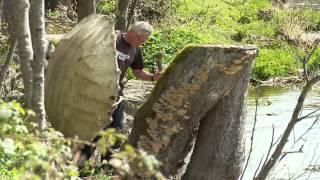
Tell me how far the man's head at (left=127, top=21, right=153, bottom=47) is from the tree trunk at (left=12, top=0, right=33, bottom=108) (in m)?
2.22

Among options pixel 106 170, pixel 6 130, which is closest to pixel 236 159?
pixel 106 170

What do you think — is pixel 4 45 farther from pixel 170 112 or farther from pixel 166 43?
pixel 170 112

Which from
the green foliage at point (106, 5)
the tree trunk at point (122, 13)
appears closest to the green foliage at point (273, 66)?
the green foliage at point (106, 5)

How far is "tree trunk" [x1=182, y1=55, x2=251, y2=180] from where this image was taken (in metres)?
6.17

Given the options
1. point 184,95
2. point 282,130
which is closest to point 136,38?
point 184,95

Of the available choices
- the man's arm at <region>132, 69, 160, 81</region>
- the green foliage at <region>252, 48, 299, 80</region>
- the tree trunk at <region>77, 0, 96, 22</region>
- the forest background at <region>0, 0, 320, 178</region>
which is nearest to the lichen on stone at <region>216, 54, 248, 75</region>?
the man's arm at <region>132, 69, 160, 81</region>

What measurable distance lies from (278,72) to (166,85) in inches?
453

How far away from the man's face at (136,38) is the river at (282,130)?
2350 mm

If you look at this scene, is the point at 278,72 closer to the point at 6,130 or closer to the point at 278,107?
the point at 278,107

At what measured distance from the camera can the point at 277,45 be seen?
19.3 m

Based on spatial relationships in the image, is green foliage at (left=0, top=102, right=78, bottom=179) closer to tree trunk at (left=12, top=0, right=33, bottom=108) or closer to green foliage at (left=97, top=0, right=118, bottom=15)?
tree trunk at (left=12, top=0, right=33, bottom=108)

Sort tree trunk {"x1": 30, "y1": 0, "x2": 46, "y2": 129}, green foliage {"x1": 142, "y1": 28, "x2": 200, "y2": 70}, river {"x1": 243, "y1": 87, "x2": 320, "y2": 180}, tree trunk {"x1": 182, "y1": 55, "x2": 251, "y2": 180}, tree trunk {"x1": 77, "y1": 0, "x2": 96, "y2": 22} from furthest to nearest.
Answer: green foliage {"x1": 142, "y1": 28, "x2": 200, "y2": 70} → tree trunk {"x1": 77, "y1": 0, "x2": 96, "y2": 22} → river {"x1": 243, "y1": 87, "x2": 320, "y2": 180} → tree trunk {"x1": 182, "y1": 55, "x2": 251, "y2": 180} → tree trunk {"x1": 30, "y1": 0, "x2": 46, "y2": 129}

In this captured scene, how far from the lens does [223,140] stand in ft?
20.5

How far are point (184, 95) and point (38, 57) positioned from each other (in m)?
2.02
